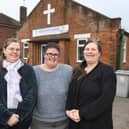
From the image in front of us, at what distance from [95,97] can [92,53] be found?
557 mm

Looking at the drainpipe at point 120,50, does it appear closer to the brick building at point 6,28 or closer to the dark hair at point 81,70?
the dark hair at point 81,70

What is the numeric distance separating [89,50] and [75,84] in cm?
47

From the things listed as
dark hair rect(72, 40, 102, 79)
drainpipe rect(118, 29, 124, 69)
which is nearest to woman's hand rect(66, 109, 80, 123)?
dark hair rect(72, 40, 102, 79)

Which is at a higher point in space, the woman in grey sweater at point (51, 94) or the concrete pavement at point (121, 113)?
the woman in grey sweater at point (51, 94)

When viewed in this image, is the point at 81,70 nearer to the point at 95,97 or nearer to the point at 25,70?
the point at 95,97

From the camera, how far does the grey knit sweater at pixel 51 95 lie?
3.38 meters

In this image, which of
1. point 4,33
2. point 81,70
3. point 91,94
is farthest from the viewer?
point 4,33

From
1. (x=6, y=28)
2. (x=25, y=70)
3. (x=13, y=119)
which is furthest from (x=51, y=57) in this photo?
(x=6, y=28)

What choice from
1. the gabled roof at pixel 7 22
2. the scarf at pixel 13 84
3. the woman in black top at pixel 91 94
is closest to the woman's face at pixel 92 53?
the woman in black top at pixel 91 94

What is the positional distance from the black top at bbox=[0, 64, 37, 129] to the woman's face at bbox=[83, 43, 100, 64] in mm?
753

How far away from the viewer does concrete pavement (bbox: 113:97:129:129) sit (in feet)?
22.0

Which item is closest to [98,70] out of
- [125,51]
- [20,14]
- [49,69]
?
[49,69]

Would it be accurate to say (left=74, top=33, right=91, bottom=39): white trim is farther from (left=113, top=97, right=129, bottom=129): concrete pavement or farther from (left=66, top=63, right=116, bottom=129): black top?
(left=66, top=63, right=116, bottom=129): black top

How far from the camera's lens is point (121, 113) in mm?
Result: 8148
